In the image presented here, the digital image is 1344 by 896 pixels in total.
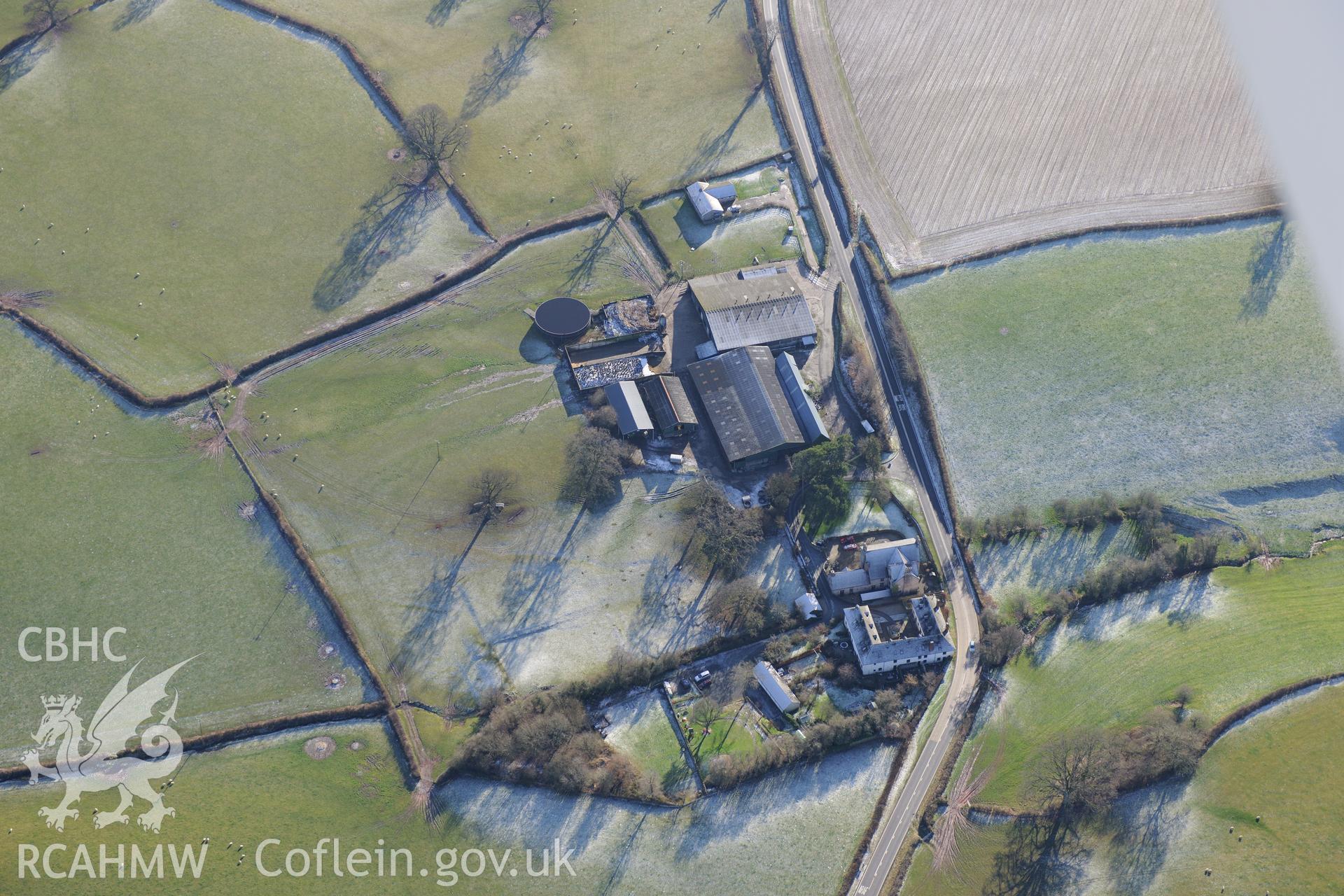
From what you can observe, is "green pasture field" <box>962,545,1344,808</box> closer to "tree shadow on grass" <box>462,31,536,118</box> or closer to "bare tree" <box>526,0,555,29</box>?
"tree shadow on grass" <box>462,31,536,118</box>

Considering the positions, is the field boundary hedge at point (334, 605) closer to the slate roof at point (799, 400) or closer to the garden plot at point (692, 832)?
the garden plot at point (692, 832)

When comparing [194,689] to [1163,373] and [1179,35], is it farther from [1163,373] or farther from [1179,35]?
[1179,35]

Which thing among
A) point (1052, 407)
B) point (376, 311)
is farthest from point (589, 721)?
point (1052, 407)

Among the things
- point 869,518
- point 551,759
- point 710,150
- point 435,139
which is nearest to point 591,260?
point 710,150

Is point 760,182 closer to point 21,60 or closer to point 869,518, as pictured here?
point 869,518

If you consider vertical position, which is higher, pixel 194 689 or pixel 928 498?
pixel 194 689

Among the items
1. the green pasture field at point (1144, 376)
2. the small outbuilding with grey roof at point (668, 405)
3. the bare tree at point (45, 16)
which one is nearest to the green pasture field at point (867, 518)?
the green pasture field at point (1144, 376)

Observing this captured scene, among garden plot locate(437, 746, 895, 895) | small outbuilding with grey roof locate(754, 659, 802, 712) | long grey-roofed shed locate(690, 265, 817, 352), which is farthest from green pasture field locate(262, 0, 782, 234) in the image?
garden plot locate(437, 746, 895, 895)
